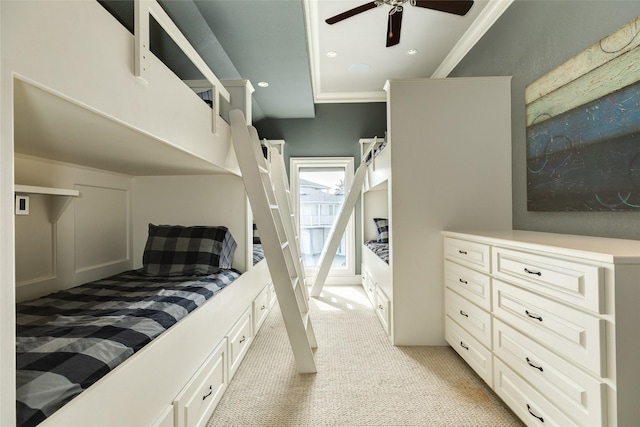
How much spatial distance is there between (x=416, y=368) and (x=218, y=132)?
6.63 feet

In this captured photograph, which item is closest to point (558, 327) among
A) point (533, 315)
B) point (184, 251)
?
point (533, 315)

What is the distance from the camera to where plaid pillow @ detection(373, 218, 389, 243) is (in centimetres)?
404

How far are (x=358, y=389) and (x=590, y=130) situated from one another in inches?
78.3

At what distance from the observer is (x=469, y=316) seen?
1.99 meters

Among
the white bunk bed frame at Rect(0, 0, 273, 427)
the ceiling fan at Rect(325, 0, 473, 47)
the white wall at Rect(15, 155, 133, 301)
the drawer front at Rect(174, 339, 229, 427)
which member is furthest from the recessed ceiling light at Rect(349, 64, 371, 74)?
the drawer front at Rect(174, 339, 229, 427)

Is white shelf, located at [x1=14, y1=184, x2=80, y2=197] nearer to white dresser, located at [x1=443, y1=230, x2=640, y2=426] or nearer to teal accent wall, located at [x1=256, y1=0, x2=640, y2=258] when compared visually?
white dresser, located at [x1=443, y1=230, x2=640, y2=426]

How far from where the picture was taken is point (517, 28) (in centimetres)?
249

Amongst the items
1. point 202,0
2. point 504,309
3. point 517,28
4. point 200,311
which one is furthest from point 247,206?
point 517,28

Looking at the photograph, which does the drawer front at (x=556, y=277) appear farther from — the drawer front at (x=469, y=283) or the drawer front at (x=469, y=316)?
the drawer front at (x=469, y=316)

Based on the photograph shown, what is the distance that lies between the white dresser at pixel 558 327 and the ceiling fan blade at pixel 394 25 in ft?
5.61

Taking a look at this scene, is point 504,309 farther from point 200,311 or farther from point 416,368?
point 200,311

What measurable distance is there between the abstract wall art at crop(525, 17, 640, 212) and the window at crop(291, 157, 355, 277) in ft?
9.09

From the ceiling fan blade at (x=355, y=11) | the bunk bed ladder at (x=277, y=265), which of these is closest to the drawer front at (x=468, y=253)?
the bunk bed ladder at (x=277, y=265)

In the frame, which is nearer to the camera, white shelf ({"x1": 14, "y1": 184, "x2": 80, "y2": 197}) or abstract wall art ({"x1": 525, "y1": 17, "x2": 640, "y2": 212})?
white shelf ({"x1": 14, "y1": 184, "x2": 80, "y2": 197})
